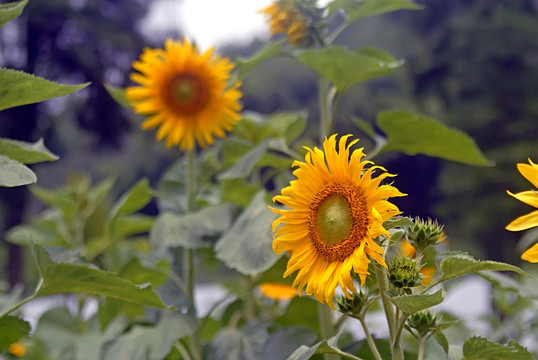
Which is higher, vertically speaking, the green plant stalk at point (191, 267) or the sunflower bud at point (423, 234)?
the sunflower bud at point (423, 234)

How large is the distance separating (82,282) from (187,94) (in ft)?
1.47

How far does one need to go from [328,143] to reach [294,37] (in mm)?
381

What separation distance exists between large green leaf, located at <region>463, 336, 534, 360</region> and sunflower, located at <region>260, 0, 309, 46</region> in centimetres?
46

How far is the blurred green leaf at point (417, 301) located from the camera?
0.40m

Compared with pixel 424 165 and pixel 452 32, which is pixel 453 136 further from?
pixel 424 165

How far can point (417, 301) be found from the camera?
1.32 feet

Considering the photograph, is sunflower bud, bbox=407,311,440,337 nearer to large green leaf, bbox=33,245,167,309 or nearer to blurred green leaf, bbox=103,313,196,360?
large green leaf, bbox=33,245,167,309

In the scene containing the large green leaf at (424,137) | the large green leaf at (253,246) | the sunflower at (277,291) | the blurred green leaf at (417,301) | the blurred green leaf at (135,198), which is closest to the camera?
the blurred green leaf at (417,301)

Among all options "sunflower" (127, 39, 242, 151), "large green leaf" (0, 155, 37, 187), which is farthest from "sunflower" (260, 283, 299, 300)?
"large green leaf" (0, 155, 37, 187)

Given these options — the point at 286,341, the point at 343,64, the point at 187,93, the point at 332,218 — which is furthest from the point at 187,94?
the point at 332,218

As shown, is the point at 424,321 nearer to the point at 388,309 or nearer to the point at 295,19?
the point at 388,309

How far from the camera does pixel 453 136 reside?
2.47ft

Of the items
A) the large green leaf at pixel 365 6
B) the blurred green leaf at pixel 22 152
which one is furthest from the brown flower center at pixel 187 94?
the blurred green leaf at pixel 22 152

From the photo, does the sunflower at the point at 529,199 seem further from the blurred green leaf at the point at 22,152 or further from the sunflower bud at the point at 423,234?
the blurred green leaf at the point at 22,152
